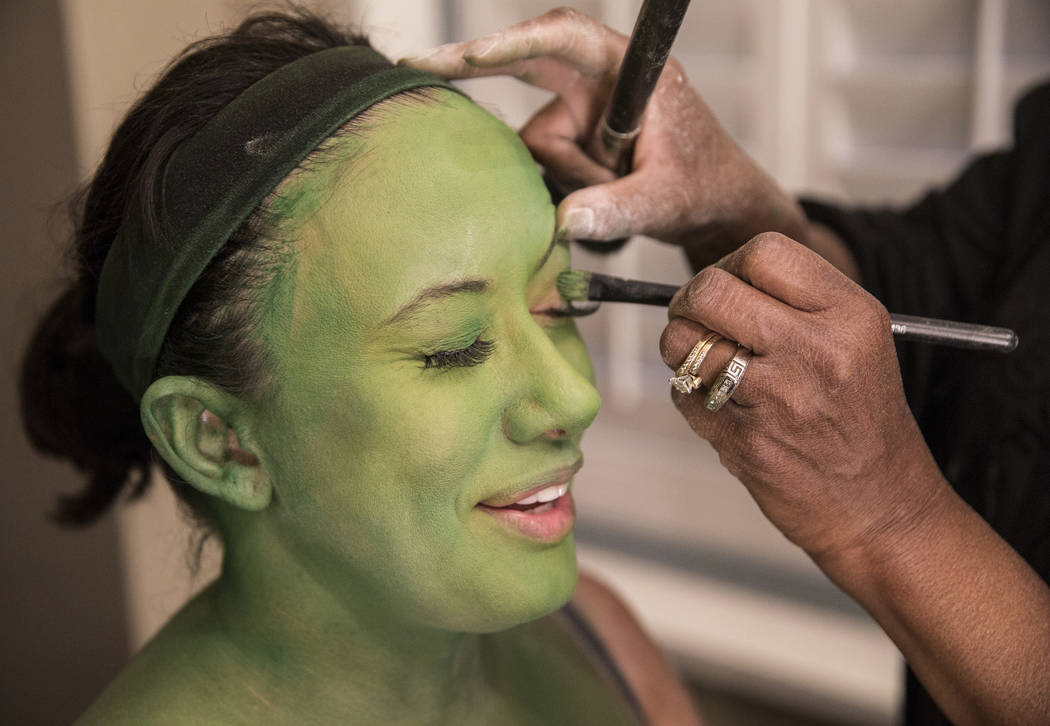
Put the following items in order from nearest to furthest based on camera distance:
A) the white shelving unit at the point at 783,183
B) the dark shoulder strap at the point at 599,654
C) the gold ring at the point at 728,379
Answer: the gold ring at the point at 728,379
the dark shoulder strap at the point at 599,654
the white shelving unit at the point at 783,183

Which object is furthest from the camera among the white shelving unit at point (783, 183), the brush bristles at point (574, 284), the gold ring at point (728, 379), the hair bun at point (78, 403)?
the white shelving unit at point (783, 183)

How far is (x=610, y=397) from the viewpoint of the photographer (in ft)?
7.11

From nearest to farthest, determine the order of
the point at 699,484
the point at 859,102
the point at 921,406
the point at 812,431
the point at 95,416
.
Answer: the point at 812,431
the point at 95,416
the point at 921,406
the point at 859,102
the point at 699,484

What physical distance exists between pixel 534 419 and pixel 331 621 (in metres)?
0.26

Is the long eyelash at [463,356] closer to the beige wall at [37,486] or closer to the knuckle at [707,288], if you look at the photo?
the knuckle at [707,288]

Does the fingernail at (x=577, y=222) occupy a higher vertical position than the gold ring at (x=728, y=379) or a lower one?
higher

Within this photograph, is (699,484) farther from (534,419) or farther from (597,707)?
(534,419)

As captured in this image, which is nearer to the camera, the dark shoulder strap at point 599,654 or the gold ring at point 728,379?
the gold ring at point 728,379

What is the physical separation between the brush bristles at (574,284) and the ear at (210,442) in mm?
280

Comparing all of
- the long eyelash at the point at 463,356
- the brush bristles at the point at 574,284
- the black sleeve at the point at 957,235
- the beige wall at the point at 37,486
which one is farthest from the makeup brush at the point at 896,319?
the beige wall at the point at 37,486

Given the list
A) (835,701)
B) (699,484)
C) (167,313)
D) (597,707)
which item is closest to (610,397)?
(699,484)

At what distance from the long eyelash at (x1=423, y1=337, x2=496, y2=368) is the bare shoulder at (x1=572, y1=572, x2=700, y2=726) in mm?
458

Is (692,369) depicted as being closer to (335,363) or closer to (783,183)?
(335,363)

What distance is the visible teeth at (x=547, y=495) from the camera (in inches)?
32.5
